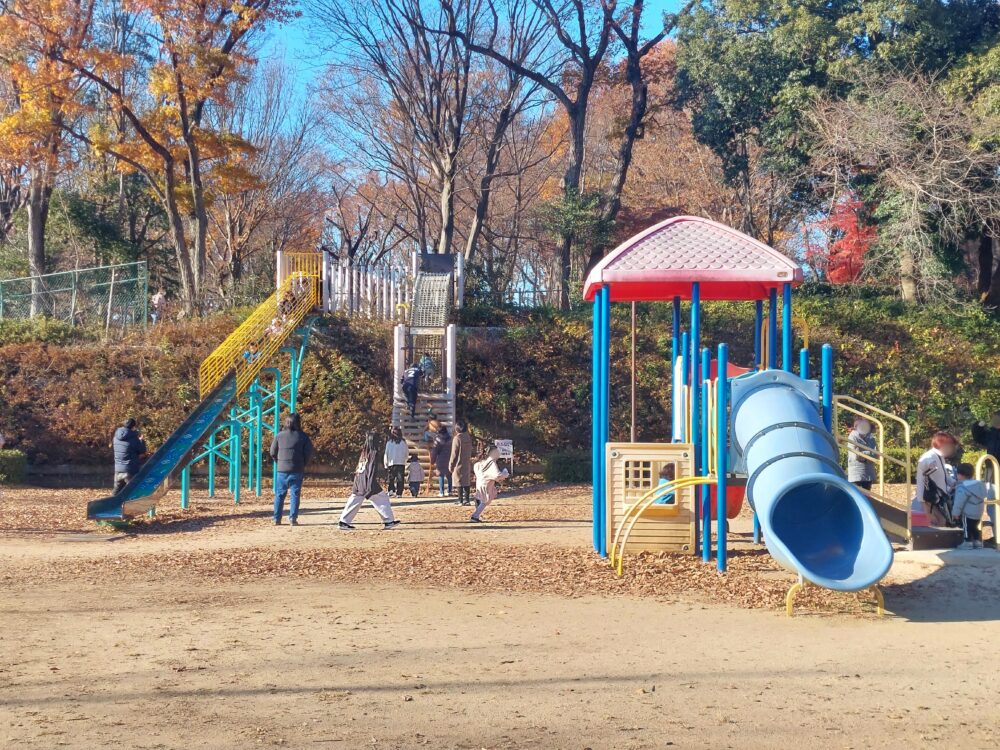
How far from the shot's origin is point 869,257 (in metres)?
28.8

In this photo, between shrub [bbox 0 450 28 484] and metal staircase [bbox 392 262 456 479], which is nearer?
shrub [bbox 0 450 28 484]

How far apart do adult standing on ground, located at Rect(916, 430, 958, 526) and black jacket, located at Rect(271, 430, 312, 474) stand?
8070 millimetres

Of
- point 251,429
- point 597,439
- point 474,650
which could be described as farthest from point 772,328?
point 251,429

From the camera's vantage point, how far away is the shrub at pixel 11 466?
21.5 m

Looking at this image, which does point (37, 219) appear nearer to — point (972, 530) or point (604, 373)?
point (604, 373)

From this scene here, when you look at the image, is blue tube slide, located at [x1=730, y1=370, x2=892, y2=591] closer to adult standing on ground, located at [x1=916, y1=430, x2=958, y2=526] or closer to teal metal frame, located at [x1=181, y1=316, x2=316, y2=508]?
adult standing on ground, located at [x1=916, y1=430, x2=958, y2=526]

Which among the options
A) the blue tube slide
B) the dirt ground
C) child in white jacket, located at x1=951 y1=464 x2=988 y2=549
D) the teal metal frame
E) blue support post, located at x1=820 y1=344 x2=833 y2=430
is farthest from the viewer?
the teal metal frame

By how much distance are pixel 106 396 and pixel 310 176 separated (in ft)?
51.6

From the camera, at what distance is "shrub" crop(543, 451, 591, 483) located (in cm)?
2289

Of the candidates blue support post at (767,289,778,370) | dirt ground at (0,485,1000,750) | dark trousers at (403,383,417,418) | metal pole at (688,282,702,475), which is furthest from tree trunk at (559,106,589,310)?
metal pole at (688,282,702,475)

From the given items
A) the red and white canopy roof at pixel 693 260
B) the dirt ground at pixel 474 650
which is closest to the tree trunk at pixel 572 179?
the red and white canopy roof at pixel 693 260

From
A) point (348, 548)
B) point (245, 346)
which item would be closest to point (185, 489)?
point (245, 346)

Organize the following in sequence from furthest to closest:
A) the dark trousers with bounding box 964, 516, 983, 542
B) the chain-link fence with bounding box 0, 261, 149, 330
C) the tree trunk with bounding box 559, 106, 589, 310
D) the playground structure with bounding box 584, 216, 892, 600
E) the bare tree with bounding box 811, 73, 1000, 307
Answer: the tree trunk with bounding box 559, 106, 589, 310 → the chain-link fence with bounding box 0, 261, 149, 330 → the bare tree with bounding box 811, 73, 1000, 307 → the dark trousers with bounding box 964, 516, 983, 542 → the playground structure with bounding box 584, 216, 892, 600

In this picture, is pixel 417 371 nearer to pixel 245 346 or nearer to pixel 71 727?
pixel 245 346
